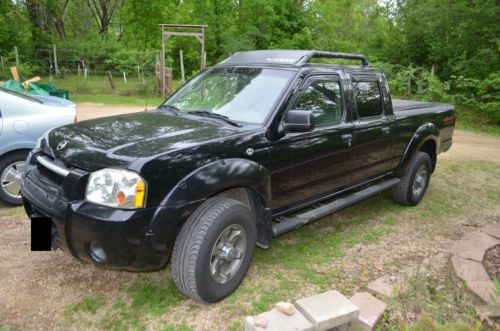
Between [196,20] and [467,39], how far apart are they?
21.0 meters

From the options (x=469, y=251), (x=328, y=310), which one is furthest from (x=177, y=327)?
(x=469, y=251)

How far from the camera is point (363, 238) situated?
4504 millimetres

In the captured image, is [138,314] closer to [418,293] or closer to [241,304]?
[241,304]

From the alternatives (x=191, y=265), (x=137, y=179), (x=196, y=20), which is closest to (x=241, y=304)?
(x=191, y=265)

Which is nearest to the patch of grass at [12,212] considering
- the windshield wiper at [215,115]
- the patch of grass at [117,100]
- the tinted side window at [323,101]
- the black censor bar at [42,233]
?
the black censor bar at [42,233]

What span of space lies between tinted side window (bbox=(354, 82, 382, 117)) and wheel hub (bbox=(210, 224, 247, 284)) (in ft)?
6.77

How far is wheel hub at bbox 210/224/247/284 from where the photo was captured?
3.06 m

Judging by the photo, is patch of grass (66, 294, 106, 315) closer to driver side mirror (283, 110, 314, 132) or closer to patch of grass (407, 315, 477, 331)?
driver side mirror (283, 110, 314, 132)

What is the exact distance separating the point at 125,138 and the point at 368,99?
9.26ft

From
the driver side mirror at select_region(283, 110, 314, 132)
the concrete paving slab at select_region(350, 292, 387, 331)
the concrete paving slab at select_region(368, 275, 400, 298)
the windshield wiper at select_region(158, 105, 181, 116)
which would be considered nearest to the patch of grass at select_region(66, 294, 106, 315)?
the windshield wiper at select_region(158, 105, 181, 116)

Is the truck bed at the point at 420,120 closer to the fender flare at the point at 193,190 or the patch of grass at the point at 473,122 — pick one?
the fender flare at the point at 193,190

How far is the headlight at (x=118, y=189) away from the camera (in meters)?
2.57

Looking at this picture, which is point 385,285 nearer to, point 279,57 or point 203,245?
point 203,245

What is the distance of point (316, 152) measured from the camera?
12.4 ft
